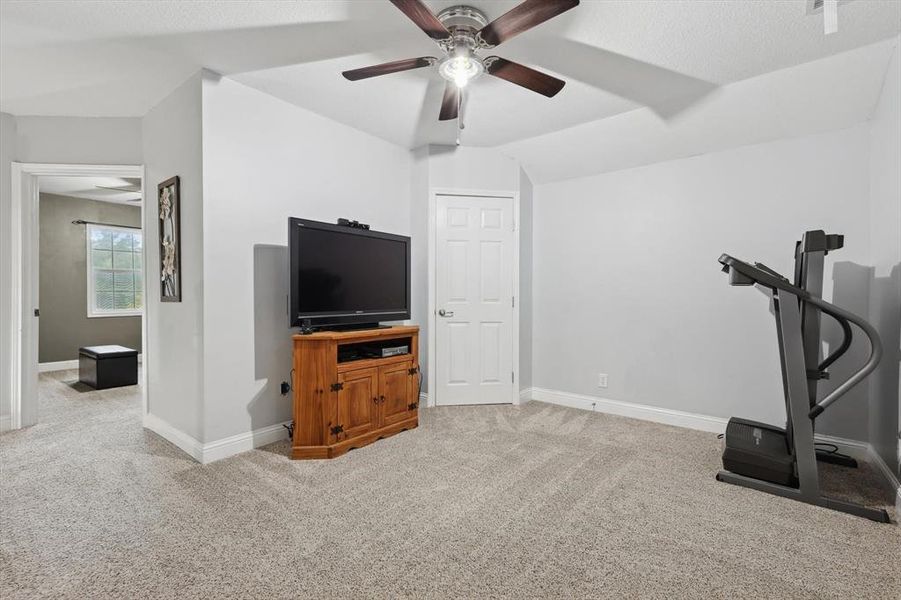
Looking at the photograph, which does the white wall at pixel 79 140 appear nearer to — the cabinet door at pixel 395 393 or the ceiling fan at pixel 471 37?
the ceiling fan at pixel 471 37

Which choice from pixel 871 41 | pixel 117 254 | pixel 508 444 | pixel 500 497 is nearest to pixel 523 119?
pixel 871 41

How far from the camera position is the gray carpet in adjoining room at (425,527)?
1.66 meters

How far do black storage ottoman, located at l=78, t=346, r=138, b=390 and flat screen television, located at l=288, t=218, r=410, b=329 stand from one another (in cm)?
325

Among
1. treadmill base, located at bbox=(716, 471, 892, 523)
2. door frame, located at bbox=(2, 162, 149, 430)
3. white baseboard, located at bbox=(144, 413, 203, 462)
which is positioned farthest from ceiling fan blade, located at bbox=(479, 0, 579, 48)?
door frame, located at bbox=(2, 162, 149, 430)

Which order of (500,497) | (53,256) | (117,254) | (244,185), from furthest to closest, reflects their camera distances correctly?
1. (117,254)
2. (53,256)
3. (244,185)
4. (500,497)

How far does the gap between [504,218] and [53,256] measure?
6.30 meters

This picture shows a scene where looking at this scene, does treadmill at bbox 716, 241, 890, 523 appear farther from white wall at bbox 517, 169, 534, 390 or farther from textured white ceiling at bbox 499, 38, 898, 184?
white wall at bbox 517, 169, 534, 390

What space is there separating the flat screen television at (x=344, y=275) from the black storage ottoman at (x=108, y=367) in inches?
128

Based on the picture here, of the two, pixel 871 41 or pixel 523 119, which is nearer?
pixel 871 41

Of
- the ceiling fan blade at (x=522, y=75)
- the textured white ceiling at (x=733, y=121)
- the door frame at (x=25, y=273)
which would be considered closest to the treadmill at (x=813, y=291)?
the textured white ceiling at (x=733, y=121)

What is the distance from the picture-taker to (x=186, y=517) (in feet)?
6.97

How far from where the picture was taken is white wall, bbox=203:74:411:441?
285 centimetres

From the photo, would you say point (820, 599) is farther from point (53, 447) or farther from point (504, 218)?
point (53, 447)

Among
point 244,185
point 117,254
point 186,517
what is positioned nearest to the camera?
point 186,517
